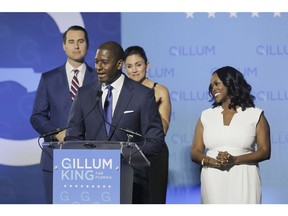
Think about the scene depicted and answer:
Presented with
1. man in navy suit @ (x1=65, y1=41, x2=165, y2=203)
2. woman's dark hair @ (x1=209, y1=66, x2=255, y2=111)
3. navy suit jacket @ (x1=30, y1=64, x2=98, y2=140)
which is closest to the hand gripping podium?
man in navy suit @ (x1=65, y1=41, x2=165, y2=203)

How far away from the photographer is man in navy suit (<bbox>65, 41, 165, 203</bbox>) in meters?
5.12

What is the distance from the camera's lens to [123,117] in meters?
5.15

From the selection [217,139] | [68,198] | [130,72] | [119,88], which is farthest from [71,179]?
[130,72]

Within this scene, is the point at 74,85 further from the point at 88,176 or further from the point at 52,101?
the point at 88,176

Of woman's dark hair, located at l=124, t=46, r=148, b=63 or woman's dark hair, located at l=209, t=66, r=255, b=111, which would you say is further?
woman's dark hair, located at l=124, t=46, r=148, b=63

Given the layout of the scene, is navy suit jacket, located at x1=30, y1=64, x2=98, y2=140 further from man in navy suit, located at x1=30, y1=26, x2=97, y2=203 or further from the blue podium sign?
the blue podium sign

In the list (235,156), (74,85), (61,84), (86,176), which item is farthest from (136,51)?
(86,176)

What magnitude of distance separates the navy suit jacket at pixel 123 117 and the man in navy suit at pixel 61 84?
134cm

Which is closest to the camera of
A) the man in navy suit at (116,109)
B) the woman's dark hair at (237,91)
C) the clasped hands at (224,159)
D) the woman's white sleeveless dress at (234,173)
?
the man in navy suit at (116,109)

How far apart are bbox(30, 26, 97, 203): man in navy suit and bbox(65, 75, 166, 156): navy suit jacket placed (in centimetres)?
134

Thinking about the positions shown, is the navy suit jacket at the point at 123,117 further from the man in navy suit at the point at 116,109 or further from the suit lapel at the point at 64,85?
the suit lapel at the point at 64,85

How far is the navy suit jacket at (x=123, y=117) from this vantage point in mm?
5125

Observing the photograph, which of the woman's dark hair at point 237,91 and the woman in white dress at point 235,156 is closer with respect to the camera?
the woman in white dress at point 235,156

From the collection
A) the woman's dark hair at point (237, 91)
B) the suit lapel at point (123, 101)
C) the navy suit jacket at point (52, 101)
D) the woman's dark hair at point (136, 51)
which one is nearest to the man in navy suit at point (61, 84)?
the navy suit jacket at point (52, 101)
